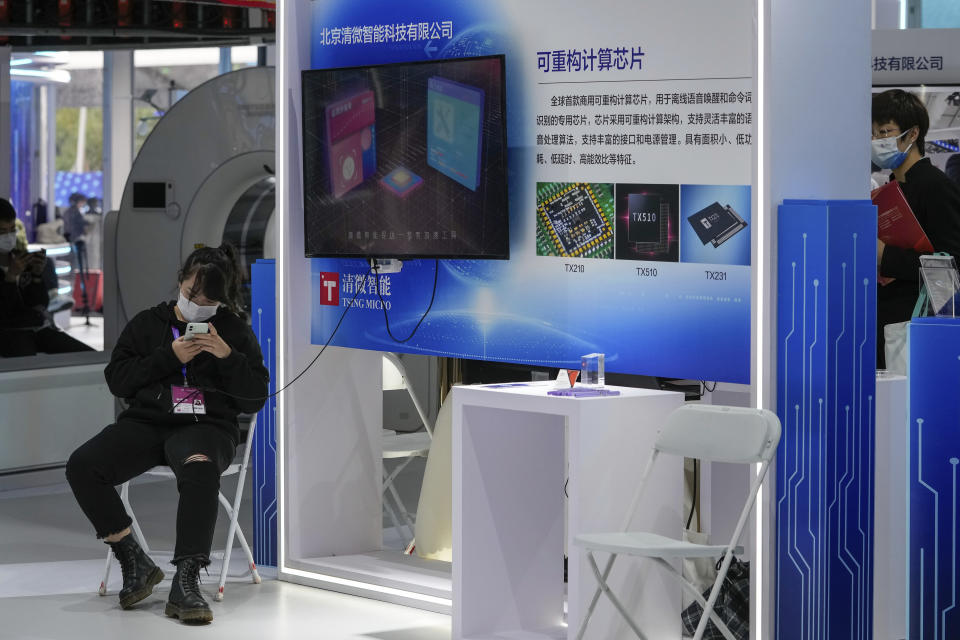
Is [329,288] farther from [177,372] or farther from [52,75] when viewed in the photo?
[52,75]

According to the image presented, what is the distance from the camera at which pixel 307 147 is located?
219 inches

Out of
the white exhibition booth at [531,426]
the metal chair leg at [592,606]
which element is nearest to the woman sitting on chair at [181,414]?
the white exhibition booth at [531,426]

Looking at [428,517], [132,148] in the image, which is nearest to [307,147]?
[428,517]

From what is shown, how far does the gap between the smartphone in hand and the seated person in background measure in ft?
9.60

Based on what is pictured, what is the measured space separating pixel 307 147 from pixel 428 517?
4.84 ft

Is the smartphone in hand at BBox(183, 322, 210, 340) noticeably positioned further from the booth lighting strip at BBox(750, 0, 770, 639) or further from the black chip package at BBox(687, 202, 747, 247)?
the booth lighting strip at BBox(750, 0, 770, 639)

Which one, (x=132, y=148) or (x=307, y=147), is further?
(x=132, y=148)

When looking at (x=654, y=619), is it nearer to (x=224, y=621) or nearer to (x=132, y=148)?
(x=224, y=621)

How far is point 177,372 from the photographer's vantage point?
17.1 feet

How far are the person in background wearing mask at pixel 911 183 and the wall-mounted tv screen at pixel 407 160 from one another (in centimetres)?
156

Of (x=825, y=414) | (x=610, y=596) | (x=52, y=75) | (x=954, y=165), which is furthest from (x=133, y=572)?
(x=52, y=75)

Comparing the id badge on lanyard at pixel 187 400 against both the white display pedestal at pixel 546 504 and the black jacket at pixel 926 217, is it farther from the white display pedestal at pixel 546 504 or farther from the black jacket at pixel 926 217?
the black jacket at pixel 926 217

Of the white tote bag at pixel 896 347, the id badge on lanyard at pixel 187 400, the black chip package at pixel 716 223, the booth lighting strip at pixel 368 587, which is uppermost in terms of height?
the black chip package at pixel 716 223

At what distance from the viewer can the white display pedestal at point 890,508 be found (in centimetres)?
443
